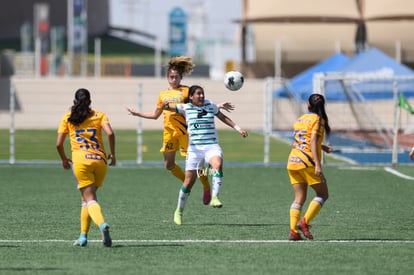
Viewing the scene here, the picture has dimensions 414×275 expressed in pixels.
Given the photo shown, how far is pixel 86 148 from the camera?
13.3 m

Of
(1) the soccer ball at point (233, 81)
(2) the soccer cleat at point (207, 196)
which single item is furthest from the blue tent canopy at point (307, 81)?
(2) the soccer cleat at point (207, 196)

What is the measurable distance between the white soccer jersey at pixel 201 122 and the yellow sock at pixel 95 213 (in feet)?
8.91

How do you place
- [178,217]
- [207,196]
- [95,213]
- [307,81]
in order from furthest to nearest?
[307,81] → [207,196] → [178,217] → [95,213]

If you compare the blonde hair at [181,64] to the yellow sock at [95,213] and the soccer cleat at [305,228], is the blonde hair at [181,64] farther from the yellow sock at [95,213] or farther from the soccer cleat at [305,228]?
the yellow sock at [95,213]

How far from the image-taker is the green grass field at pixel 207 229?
1194 centimetres

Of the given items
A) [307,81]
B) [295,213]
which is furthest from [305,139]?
[307,81]

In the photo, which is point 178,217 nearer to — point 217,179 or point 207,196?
point 217,179

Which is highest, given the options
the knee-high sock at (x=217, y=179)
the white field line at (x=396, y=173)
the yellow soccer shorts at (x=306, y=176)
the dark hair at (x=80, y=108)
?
the dark hair at (x=80, y=108)

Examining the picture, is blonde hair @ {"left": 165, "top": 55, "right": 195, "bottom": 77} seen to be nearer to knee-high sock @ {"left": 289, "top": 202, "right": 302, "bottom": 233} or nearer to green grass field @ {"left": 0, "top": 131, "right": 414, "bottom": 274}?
green grass field @ {"left": 0, "top": 131, "right": 414, "bottom": 274}

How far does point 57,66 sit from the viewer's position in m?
54.2

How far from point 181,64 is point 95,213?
4.47 metres

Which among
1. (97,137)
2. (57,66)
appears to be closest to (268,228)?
(97,137)

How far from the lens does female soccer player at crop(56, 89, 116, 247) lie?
13.2 m

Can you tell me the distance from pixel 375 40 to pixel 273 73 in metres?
5.46
